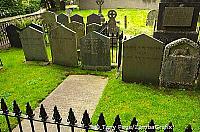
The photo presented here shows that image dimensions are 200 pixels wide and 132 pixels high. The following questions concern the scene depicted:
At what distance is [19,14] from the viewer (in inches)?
622

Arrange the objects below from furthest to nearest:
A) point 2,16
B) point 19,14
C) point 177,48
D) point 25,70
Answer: point 19,14
point 2,16
point 25,70
point 177,48

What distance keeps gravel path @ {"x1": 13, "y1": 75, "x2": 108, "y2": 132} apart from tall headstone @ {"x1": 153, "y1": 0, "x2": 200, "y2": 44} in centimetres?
295

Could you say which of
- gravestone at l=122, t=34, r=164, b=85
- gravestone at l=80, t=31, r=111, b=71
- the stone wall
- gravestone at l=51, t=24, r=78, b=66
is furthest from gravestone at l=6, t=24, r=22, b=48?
the stone wall

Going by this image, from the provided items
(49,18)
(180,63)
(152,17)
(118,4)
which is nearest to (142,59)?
(180,63)

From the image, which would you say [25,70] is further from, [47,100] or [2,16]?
[2,16]

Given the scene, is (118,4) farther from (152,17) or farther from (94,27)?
(94,27)

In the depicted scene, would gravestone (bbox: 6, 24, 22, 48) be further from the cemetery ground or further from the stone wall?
the stone wall

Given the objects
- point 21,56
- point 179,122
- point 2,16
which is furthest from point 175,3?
point 2,16

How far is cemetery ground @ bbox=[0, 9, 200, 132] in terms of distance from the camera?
17.9ft

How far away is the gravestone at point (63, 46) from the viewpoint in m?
8.01

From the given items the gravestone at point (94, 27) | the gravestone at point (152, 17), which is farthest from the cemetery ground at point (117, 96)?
the gravestone at point (152, 17)

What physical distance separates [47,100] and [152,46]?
11.4 feet

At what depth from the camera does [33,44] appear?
29.2 feet

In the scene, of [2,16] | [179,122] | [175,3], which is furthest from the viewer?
[2,16]
